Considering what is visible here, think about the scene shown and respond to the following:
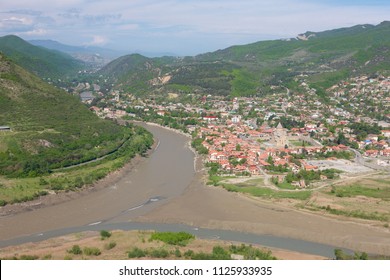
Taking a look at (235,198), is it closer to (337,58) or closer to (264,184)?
(264,184)

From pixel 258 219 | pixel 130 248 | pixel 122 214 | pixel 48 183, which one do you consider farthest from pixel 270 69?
pixel 130 248

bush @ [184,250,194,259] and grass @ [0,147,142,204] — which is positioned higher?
grass @ [0,147,142,204]

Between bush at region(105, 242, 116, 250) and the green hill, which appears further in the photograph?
the green hill

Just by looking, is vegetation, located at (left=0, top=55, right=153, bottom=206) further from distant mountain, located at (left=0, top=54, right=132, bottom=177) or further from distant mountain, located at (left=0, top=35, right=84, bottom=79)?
distant mountain, located at (left=0, top=35, right=84, bottom=79)

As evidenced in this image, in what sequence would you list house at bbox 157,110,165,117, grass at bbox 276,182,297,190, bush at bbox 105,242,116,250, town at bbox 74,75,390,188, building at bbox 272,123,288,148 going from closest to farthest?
1. bush at bbox 105,242,116,250
2. grass at bbox 276,182,297,190
3. town at bbox 74,75,390,188
4. building at bbox 272,123,288,148
5. house at bbox 157,110,165,117

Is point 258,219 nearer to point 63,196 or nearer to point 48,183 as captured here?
point 63,196

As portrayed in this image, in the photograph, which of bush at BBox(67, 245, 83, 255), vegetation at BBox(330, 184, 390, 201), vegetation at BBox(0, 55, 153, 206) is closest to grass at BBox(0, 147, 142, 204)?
vegetation at BBox(0, 55, 153, 206)

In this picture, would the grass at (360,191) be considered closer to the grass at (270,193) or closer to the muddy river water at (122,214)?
the grass at (270,193)

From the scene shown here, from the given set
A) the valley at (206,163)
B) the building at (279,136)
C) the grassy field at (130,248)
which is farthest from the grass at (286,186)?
the building at (279,136)

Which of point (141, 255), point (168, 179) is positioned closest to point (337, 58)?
point (168, 179)
